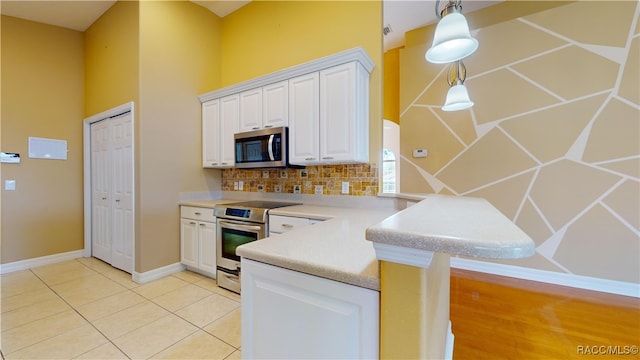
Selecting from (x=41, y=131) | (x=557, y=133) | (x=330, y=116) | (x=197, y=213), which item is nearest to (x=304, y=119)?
(x=330, y=116)

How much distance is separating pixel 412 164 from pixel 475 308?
2126 mm

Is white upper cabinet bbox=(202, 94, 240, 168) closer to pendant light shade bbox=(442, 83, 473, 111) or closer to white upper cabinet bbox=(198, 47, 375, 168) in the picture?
white upper cabinet bbox=(198, 47, 375, 168)

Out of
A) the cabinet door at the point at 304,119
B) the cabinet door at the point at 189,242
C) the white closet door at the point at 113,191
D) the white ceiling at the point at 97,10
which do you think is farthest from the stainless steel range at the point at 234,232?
the white ceiling at the point at 97,10

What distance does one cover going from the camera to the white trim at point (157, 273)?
282cm

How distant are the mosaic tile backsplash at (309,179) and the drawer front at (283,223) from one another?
0.69 m

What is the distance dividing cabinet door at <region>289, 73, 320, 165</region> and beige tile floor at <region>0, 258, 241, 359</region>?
1.61 metres

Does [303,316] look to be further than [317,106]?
No

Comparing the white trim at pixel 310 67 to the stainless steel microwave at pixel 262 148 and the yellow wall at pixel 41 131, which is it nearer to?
the stainless steel microwave at pixel 262 148

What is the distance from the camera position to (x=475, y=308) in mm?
2324

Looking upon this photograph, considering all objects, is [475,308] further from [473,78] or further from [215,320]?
[473,78]

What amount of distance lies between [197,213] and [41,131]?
2626 mm

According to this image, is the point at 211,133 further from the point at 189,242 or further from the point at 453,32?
the point at 453,32

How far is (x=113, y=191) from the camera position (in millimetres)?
3303

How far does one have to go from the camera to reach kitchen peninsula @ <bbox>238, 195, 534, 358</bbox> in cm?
64
